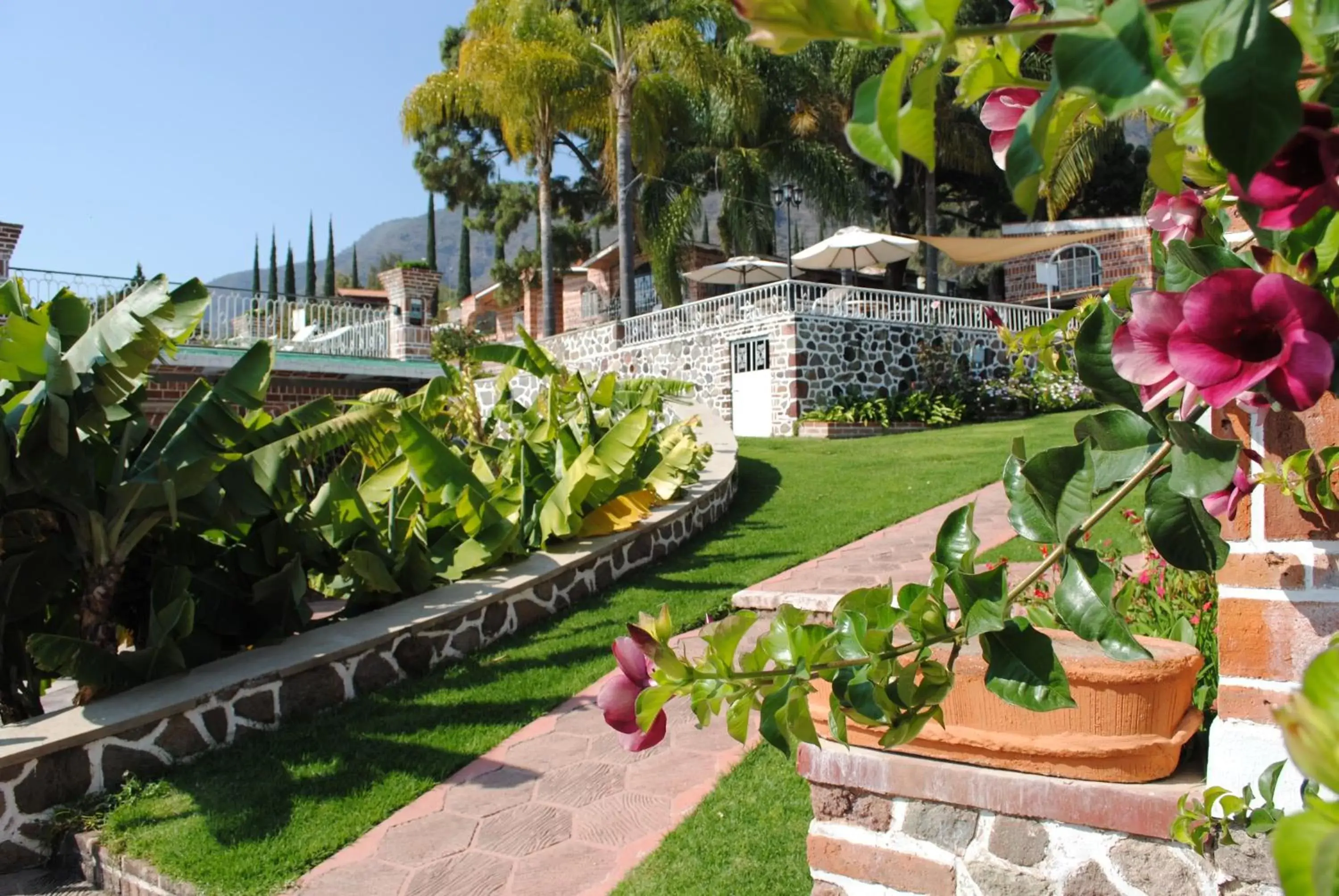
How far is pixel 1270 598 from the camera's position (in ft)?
6.70

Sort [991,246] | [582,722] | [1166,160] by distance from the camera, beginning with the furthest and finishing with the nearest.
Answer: [991,246] < [582,722] < [1166,160]

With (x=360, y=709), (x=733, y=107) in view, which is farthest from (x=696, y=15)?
(x=360, y=709)

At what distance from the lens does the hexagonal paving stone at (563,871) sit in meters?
3.58

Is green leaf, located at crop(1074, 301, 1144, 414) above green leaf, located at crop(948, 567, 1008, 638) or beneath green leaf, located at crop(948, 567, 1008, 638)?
above

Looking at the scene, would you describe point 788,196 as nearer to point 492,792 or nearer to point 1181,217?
point 492,792

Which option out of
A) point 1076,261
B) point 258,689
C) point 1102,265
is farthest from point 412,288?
point 258,689

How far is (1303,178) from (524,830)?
12.9 ft

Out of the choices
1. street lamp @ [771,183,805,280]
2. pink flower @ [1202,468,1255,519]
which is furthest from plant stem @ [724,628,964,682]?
street lamp @ [771,183,805,280]

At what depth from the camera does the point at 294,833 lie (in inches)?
160

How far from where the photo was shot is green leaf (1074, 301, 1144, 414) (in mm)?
997

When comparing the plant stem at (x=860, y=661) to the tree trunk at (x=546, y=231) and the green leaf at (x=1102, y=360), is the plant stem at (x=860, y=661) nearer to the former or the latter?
the green leaf at (x=1102, y=360)

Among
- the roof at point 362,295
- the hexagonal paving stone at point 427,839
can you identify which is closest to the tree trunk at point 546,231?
the roof at point 362,295

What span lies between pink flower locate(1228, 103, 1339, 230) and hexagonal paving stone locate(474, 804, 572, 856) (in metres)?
3.74

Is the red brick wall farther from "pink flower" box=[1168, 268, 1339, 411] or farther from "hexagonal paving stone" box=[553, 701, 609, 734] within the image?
"pink flower" box=[1168, 268, 1339, 411]
